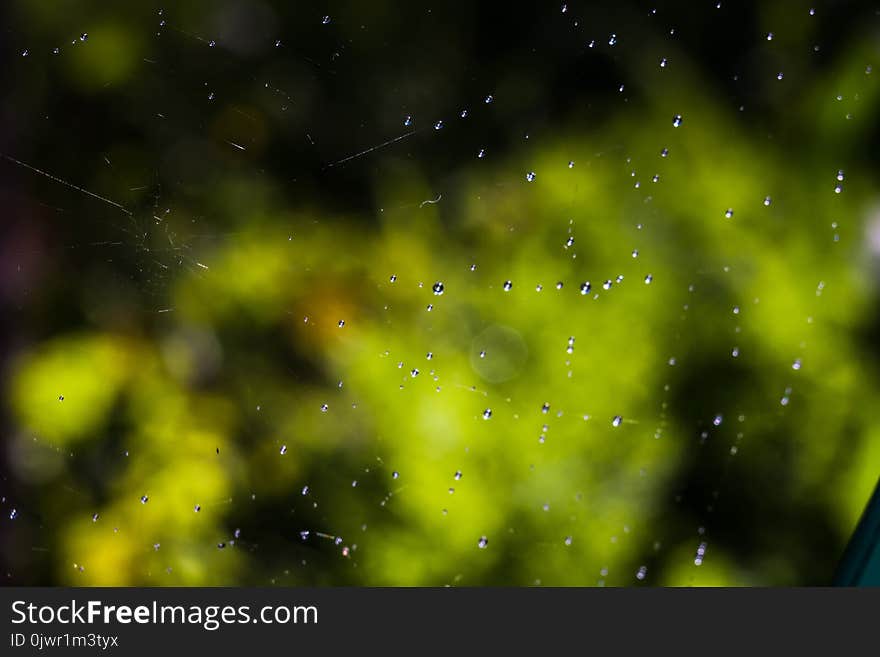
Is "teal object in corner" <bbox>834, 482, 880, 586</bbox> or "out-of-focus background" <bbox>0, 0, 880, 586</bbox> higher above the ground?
"out-of-focus background" <bbox>0, 0, 880, 586</bbox>

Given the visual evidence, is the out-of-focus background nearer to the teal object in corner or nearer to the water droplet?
the water droplet

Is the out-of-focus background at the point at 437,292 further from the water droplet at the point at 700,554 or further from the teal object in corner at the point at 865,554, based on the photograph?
the teal object in corner at the point at 865,554

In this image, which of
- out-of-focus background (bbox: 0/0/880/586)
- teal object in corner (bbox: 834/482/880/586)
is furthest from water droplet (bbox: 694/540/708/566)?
teal object in corner (bbox: 834/482/880/586)

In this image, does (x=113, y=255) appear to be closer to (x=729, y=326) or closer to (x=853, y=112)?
(x=729, y=326)

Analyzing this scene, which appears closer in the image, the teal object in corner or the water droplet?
the teal object in corner

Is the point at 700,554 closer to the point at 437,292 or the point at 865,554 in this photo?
the point at 865,554


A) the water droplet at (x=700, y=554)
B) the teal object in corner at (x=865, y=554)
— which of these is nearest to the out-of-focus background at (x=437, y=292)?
the water droplet at (x=700, y=554)

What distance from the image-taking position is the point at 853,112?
1343 mm

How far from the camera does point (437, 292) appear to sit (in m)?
1.38

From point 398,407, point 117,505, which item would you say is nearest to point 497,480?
point 398,407

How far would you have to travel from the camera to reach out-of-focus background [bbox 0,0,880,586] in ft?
4.38

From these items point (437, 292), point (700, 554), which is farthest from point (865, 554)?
point (437, 292)

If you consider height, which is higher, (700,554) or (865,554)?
(700,554)

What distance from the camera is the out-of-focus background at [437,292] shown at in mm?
1335
